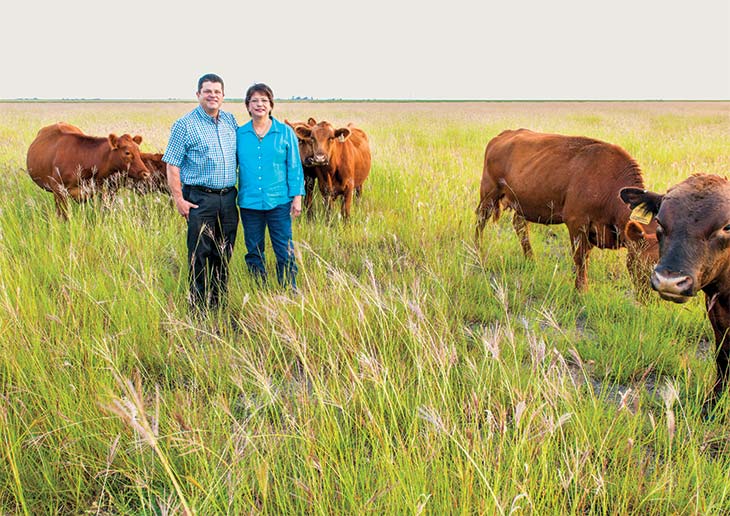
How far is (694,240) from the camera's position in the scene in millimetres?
2654

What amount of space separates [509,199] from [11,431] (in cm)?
596

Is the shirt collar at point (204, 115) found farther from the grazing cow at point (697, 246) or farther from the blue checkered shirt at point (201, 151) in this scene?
the grazing cow at point (697, 246)

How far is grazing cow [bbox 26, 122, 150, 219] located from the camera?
7105mm

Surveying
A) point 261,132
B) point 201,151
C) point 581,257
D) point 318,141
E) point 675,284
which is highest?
point 318,141

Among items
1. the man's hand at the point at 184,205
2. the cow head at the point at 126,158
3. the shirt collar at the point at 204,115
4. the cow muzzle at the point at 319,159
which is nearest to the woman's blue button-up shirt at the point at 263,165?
the shirt collar at the point at 204,115

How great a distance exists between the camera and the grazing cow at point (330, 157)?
7.39 meters

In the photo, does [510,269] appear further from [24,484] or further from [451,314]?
[24,484]

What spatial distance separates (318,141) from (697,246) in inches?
227

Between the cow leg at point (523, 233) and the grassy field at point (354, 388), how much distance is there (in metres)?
0.13

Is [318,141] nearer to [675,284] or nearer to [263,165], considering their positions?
[263,165]

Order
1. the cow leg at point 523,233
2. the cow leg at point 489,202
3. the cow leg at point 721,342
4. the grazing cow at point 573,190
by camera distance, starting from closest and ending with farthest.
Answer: the cow leg at point 721,342 → the grazing cow at point 573,190 → the cow leg at point 523,233 → the cow leg at point 489,202

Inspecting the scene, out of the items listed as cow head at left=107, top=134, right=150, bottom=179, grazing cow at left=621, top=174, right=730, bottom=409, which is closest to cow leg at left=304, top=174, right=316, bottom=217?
cow head at left=107, top=134, right=150, bottom=179

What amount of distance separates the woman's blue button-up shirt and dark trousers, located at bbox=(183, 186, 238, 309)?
7.0 inches
